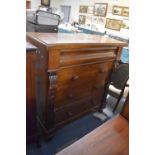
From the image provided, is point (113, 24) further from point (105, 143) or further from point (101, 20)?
point (105, 143)

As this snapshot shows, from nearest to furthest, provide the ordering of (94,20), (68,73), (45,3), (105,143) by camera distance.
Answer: (105,143) < (68,73) < (94,20) < (45,3)

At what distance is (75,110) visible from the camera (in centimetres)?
159

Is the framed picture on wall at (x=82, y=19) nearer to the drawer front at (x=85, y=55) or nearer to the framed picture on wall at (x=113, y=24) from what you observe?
the framed picture on wall at (x=113, y=24)

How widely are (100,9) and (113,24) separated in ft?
2.41

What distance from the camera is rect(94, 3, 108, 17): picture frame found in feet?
15.9

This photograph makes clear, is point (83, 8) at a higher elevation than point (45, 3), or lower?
lower

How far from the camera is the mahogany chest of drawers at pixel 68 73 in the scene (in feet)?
3.66

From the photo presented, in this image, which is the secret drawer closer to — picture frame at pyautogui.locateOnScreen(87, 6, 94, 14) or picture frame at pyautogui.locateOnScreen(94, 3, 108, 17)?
picture frame at pyautogui.locateOnScreen(94, 3, 108, 17)

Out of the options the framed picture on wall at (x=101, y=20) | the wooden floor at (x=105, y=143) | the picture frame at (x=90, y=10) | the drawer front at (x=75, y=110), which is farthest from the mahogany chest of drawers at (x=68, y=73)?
the picture frame at (x=90, y=10)

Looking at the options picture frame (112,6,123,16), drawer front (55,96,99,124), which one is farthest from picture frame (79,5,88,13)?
drawer front (55,96,99,124)

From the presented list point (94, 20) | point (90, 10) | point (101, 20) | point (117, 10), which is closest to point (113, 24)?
point (117, 10)

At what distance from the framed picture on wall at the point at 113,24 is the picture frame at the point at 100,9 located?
0.28 metres
